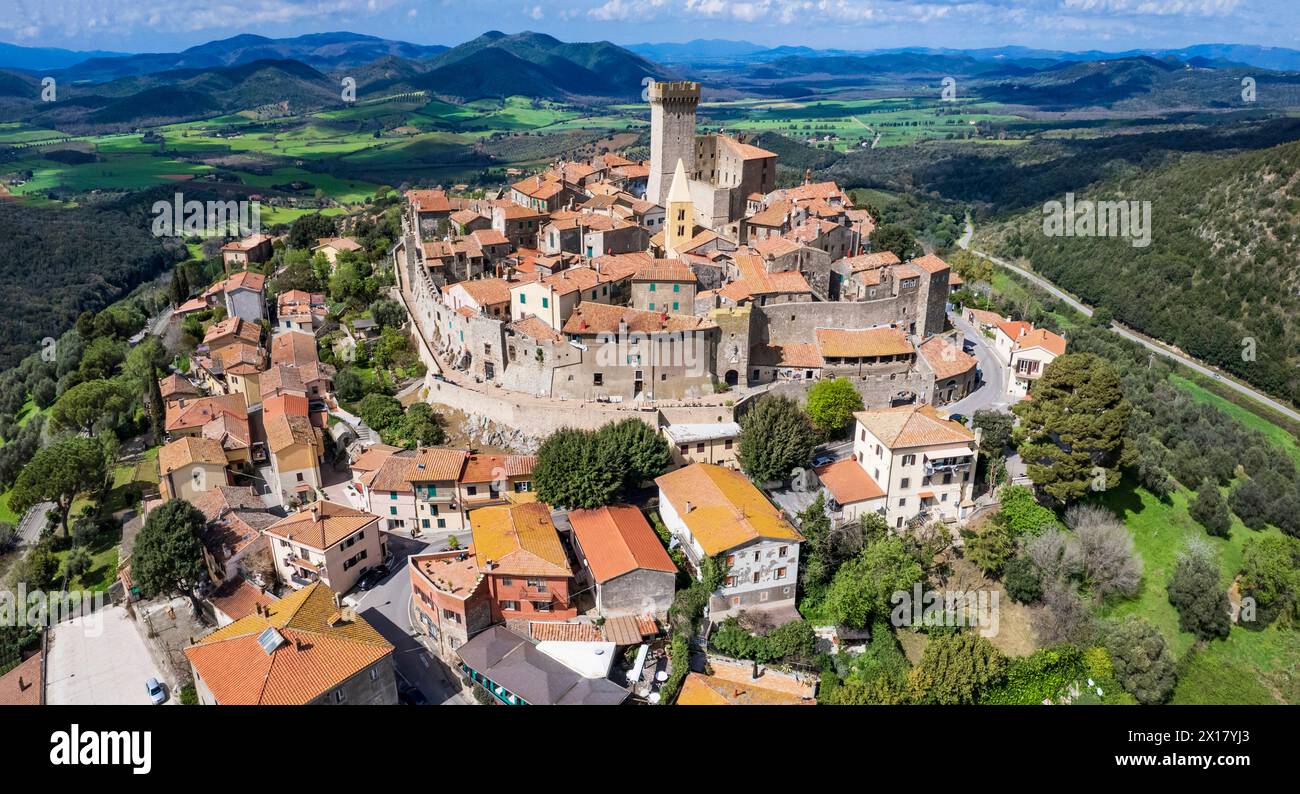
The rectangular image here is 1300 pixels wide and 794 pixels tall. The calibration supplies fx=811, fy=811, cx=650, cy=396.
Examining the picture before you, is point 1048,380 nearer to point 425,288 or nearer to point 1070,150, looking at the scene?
point 425,288

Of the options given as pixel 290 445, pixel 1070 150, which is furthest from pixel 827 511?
pixel 1070 150

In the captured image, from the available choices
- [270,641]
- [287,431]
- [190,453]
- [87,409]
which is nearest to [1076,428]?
[270,641]

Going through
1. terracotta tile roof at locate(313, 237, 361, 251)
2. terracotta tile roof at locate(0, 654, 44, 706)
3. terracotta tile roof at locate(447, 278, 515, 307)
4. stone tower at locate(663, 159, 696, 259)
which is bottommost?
terracotta tile roof at locate(0, 654, 44, 706)

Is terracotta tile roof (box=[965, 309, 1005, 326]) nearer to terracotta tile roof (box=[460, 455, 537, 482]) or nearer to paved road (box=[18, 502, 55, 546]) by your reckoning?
terracotta tile roof (box=[460, 455, 537, 482])

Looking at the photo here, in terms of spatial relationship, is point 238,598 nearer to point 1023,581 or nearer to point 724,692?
point 724,692

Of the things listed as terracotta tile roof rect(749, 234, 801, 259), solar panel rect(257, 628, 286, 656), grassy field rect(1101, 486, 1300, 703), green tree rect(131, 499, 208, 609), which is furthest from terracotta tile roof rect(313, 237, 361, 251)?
grassy field rect(1101, 486, 1300, 703)

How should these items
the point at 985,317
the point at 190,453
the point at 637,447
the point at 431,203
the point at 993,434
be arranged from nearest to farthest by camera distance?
the point at 637,447 < the point at 993,434 < the point at 190,453 < the point at 985,317 < the point at 431,203
